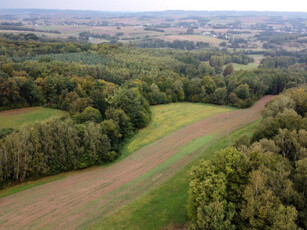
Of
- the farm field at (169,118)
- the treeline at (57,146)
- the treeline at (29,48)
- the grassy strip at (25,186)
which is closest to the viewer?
the grassy strip at (25,186)

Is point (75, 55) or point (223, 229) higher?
point (75, 55)

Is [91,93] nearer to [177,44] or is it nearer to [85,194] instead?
[85,194]

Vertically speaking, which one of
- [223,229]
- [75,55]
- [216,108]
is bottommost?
[216,108]

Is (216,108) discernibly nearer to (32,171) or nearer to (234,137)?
(234,137)

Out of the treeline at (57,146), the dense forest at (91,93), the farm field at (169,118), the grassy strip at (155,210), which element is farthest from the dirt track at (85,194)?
the dense forest at (91,93)

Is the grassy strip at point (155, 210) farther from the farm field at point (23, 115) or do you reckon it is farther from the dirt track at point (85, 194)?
the farm field at point (23, 115)

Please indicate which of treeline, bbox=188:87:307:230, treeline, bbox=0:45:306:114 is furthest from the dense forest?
treeline, bbox=188:87:307:230

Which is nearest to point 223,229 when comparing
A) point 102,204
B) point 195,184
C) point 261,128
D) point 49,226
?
point 195,184
